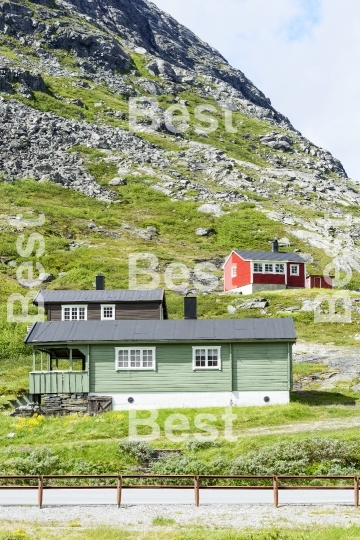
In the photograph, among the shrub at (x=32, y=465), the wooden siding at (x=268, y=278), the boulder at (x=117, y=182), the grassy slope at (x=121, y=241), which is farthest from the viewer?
the boulder at (x=117, y=182)

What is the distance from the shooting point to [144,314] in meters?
→ 58.1

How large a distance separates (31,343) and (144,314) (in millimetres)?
17794

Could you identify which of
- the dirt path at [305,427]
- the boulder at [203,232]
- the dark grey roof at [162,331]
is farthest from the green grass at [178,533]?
the boulder at [203,232]

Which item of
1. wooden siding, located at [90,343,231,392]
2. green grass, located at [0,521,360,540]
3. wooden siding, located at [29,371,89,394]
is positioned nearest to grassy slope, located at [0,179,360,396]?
wooden siding, located at [29,371,89,394]

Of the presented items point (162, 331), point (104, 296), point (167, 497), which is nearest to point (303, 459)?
point (167, 497)

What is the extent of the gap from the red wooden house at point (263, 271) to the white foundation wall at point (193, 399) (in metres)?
43.9

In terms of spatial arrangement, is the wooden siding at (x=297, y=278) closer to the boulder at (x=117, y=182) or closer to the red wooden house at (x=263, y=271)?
the red wooden house at (x=263, y=271)

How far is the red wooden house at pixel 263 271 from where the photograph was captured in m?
84.4

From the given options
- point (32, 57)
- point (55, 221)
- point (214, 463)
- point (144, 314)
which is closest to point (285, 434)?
point (214, 463)

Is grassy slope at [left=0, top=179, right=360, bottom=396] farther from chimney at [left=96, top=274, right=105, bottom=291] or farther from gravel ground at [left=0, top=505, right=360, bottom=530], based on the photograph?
gravel ground at [left=0, top=505, right=360, bottom=530]

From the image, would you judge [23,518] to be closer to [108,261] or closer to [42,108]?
[108,261]

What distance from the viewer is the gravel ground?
20.8m

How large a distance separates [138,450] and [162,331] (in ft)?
37.9

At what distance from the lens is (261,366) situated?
40.6 m
